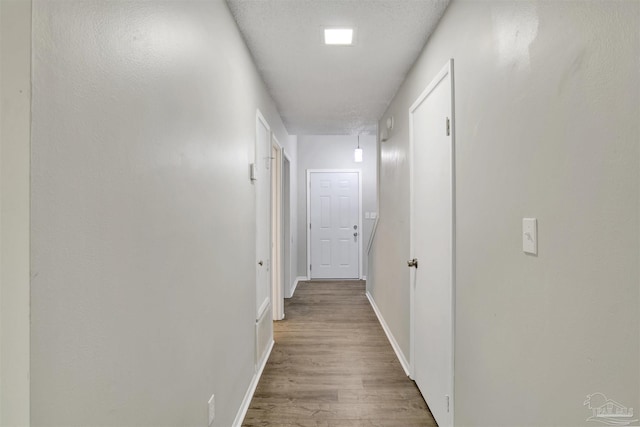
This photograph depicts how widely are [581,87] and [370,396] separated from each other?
2.15 m

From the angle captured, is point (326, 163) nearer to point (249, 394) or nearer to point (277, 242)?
point (277, 242)

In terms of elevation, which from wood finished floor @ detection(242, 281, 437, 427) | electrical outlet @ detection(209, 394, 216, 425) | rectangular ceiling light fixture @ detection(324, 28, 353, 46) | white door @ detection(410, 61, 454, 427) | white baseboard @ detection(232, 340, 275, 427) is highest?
rectangular ceiling light fixture @ detection(324, 28, 353, 46)

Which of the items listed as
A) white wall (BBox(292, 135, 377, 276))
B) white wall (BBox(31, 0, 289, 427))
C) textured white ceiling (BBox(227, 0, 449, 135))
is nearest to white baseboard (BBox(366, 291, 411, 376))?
white wall (BBox(31, 0, 289, 427))

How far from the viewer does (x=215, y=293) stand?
5.11 ft

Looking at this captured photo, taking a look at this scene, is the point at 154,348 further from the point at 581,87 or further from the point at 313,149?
the point at 313,149

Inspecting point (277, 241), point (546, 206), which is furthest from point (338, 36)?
point (277, 241)

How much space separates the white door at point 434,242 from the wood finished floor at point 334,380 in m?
0.22

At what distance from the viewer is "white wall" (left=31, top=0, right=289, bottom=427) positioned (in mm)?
608

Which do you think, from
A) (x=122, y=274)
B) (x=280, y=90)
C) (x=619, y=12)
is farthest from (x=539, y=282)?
(x=280, y=90)

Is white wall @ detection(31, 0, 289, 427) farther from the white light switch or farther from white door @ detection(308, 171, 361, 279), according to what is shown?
white door @ detection(308, 171, 361, 279)

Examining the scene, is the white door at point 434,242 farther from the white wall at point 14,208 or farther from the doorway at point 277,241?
the doorway at point 277,241

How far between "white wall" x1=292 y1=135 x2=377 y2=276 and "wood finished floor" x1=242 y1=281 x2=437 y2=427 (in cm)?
231

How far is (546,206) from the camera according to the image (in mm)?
947

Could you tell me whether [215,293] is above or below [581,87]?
below
